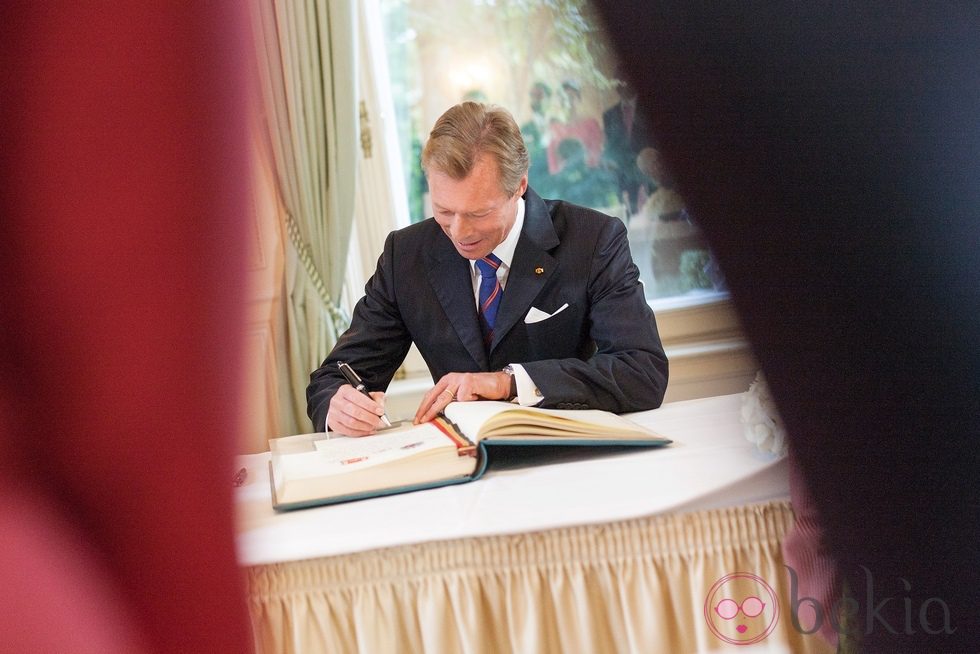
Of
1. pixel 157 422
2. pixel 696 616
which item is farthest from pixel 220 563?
pixel 696 616

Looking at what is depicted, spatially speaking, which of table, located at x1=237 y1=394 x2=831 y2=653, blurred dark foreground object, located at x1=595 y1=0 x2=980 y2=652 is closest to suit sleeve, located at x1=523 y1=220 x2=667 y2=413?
table, located at x1=237 y1=394 x2=831 y2=653

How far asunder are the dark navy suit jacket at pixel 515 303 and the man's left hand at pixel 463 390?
0.92 feet

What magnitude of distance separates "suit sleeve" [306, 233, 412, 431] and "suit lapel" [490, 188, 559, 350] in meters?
0.26

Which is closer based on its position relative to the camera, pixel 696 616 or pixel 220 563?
pixel 220 563

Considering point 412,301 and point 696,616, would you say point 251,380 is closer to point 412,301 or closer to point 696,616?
point 696,616

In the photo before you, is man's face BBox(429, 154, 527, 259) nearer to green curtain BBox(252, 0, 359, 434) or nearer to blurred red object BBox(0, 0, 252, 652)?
green curtain BBox(252, 0, 359, 434)

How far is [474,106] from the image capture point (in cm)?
179

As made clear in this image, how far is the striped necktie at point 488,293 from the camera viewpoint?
6.07 ft

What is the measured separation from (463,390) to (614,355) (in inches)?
12.0

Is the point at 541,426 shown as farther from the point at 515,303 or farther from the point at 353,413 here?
the point at 515,303

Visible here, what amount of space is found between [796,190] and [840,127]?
10mm

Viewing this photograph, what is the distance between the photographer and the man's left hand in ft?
4.56

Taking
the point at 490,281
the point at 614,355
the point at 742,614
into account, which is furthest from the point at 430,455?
the point at 490,281

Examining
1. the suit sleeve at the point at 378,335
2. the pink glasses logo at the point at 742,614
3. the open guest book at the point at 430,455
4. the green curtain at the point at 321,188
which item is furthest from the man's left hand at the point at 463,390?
the green curtain at the point at 321,188
